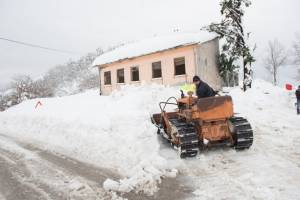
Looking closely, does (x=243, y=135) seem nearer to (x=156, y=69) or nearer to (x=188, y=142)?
(x=188, y=142)

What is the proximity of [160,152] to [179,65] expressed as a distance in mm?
15822

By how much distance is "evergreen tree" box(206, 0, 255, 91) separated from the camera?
24.1m

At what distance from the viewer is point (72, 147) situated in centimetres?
1027

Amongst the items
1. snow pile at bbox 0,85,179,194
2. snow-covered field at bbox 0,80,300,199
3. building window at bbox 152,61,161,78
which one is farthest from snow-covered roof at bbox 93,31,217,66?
snow-covered field at bbox 0,80,300,199

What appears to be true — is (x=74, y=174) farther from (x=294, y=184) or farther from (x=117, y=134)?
(x=294, y=184)

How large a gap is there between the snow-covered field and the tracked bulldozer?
0.30m

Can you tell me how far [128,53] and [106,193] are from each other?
73.3ft

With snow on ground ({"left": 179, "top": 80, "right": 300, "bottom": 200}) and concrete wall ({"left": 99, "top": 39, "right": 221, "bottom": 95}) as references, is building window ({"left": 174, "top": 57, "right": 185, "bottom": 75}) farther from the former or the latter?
snow on ground ({"left": 179, "top": 80, "right": 300, "bottom": 200})

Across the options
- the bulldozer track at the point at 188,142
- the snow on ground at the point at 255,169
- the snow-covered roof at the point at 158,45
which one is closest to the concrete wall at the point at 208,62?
the snow-covered roof at the point at 158,45

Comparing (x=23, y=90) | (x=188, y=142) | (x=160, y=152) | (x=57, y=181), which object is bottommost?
(x=57, y=181)

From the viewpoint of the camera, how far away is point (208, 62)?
2508 cm

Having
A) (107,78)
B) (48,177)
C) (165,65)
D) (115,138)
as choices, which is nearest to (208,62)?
(165,65)

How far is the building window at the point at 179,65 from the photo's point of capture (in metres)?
23.6

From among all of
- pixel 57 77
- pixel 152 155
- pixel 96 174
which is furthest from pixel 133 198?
pixel 57 77
